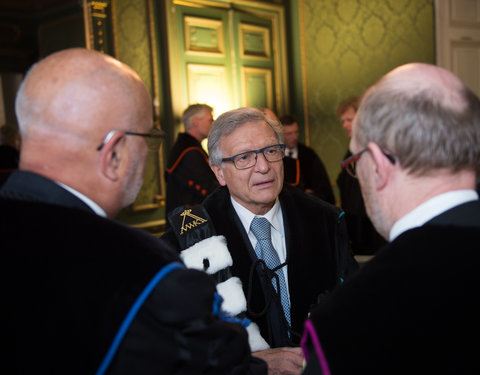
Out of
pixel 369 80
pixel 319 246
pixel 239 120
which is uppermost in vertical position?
pixel 369 80

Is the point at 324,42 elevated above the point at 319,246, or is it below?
above

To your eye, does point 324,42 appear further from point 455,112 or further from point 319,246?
point 455,112

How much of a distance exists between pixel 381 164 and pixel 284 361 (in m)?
0.79

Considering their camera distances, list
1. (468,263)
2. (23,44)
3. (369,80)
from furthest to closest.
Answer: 1. (369,80)
2. (23,44)
3. (468,263)

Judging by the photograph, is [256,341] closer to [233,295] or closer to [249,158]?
[233,295]

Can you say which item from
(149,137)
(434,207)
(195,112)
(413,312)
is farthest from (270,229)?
(195,112)

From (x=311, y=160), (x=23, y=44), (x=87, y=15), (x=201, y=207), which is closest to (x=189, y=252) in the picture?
(x=201, y=207)

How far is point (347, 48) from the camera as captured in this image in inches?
272

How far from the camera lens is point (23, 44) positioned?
5.18 m

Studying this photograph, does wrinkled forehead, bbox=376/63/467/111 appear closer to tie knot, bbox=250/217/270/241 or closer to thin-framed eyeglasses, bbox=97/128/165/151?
thin-framed eyeglasses, bbox=97/128/165/151

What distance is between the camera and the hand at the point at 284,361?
5.21ft

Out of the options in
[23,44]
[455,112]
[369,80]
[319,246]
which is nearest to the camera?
[455,112]

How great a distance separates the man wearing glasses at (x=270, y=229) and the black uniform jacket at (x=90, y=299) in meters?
0.77

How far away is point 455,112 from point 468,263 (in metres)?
0.31
